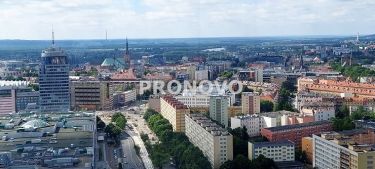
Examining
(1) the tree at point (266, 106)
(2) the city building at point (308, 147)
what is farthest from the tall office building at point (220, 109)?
(2) the city building at point (308, 147)

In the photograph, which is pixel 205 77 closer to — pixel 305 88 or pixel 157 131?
pixel 305 88

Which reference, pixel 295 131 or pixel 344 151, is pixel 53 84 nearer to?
pixel 295 131

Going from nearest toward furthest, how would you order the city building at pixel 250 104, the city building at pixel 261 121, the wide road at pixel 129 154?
the wide road at pixel 129 154, the city building at pixel 261 121, the city building at pixel 250 104

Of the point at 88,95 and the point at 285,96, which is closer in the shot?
the point at 88,95

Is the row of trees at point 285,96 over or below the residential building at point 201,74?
→ below

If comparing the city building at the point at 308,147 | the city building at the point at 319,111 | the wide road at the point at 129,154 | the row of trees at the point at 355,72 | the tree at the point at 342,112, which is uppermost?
the row of trees at the point at 355,72

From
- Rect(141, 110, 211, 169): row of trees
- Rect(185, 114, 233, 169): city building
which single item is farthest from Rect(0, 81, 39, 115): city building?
Rect(185, 114, 233, 169): city building

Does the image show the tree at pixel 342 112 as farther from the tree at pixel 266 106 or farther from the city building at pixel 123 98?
the city building at pixel 123 98

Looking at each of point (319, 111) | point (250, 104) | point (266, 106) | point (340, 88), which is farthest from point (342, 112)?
point (340, 88)
